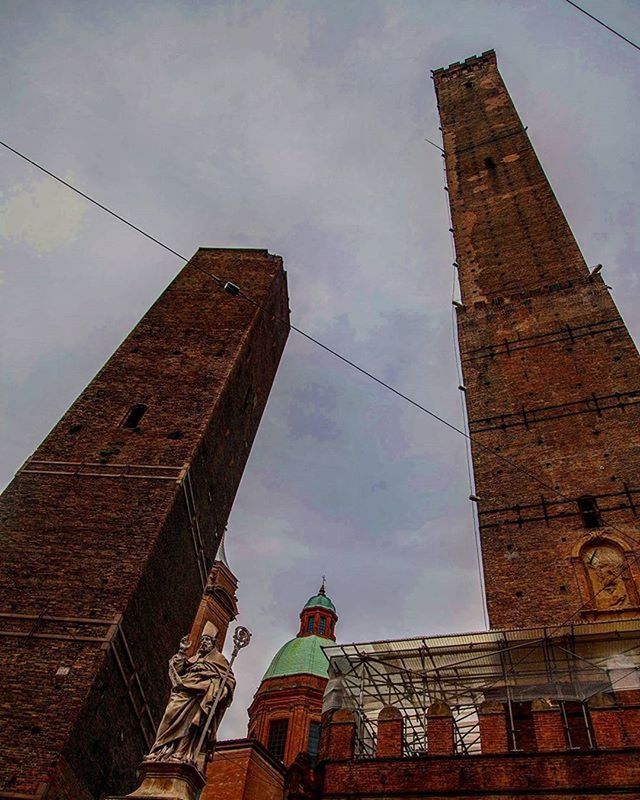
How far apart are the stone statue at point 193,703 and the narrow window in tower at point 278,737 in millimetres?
16944

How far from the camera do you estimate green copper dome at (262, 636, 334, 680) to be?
25.0 meters

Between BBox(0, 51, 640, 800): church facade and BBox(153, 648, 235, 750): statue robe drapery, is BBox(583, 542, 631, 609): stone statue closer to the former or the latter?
BBox(0, 51, 640, 800): church facade

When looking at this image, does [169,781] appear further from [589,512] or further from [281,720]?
[281,720]

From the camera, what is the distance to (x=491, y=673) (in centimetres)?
892

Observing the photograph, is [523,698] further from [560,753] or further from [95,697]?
[95,697]

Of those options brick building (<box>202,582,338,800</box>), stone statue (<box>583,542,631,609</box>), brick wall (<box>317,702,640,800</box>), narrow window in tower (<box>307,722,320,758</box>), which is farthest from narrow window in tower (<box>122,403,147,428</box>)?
narrow window in tower (<box>307,722,320,758</box>)

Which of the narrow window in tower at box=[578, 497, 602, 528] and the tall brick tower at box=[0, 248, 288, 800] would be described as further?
the narrow window in tower at box=[578, 497, 602, 528]

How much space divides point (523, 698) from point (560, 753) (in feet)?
3.93

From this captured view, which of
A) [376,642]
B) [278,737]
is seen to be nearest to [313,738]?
[278,737]

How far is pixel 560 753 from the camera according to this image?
7.17 metres

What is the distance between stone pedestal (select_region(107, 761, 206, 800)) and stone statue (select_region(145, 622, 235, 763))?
62 mm

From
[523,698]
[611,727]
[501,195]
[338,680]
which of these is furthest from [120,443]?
[501,195]

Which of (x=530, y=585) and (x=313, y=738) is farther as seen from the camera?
(x=313, y=738)

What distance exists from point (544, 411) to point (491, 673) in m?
6.11
